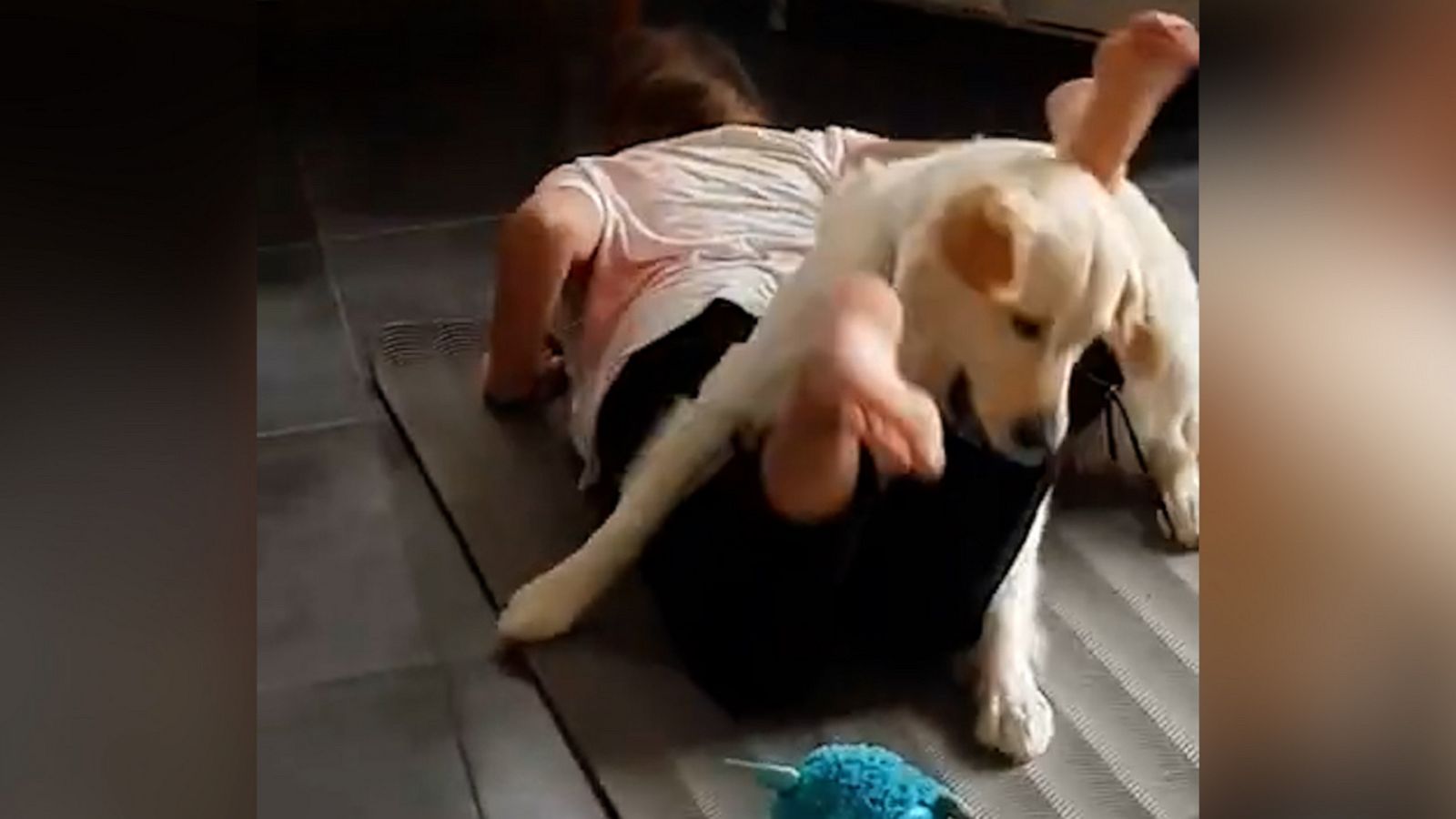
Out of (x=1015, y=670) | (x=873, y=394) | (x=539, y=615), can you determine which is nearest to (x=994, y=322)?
(x=873, y=394)

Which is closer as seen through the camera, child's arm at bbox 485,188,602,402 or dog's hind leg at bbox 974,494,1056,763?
dog's hind leg at bbox 974,494,1056,763

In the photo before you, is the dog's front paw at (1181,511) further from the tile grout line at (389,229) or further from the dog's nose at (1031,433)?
the tile grout line at (389,229)

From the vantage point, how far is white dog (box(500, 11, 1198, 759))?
0.96m

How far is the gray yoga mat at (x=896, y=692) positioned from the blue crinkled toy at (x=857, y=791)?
0.10 metres

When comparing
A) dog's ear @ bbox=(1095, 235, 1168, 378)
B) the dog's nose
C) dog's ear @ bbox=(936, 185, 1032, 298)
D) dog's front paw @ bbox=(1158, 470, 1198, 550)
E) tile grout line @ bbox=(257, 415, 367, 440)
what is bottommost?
tile grout line @ bbox=(257, 415, 367, 440)

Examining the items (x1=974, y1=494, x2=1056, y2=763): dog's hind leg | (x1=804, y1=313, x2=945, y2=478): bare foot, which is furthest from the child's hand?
(x1=804, y1=313, x2=945, y2=478): bare foot

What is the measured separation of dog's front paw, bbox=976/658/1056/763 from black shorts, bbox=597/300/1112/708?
42 millimetres

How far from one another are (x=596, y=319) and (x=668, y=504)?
20 cm

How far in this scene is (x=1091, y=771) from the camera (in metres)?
1.08

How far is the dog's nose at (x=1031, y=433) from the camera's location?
3.36 ft

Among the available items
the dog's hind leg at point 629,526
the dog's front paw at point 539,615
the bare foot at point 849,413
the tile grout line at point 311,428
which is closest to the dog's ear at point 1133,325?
the bare foot at point 849,413

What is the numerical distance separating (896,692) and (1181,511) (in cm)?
25

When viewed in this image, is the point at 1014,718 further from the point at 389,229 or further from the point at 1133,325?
the point at 389,229

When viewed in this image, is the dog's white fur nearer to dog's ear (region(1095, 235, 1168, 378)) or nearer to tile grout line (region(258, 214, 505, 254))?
dog's ear (region(1095, 235, 1168, 378))
